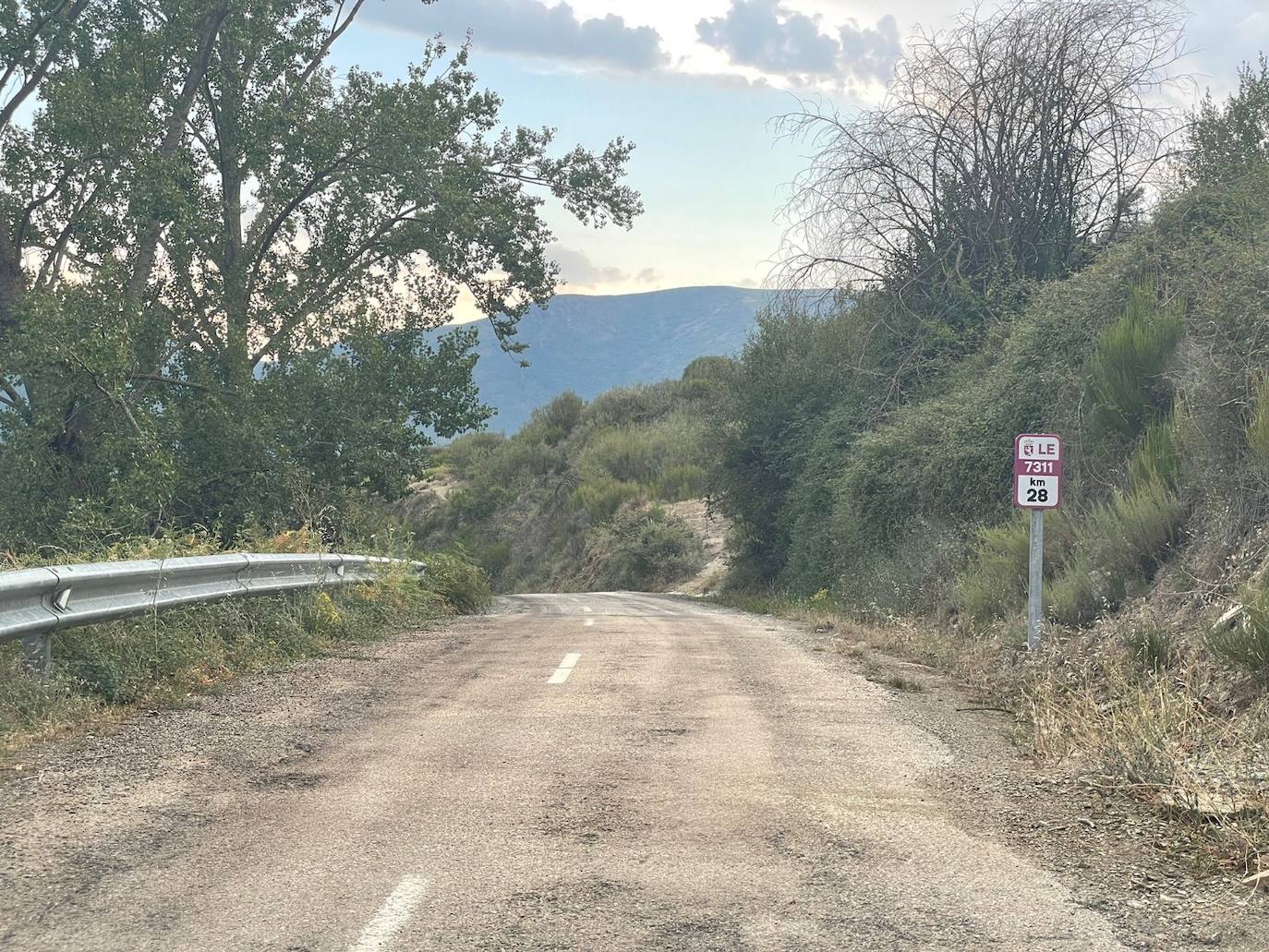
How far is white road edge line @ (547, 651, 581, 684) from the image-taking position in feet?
32.3

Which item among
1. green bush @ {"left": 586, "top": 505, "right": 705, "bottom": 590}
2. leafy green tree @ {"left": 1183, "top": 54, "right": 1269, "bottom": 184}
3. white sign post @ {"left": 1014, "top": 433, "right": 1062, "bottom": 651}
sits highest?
leafy green tree @ {"left": 1183, "top": 54, "right": 1269, "bottom": 184}

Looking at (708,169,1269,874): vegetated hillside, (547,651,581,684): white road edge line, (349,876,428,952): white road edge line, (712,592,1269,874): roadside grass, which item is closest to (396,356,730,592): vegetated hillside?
(708,169,1269,874): vegetated hillside

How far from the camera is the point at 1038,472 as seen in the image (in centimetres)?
1084

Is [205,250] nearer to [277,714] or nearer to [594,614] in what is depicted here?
[594,614]

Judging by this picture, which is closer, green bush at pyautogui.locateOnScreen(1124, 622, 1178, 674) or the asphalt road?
the asphalt road

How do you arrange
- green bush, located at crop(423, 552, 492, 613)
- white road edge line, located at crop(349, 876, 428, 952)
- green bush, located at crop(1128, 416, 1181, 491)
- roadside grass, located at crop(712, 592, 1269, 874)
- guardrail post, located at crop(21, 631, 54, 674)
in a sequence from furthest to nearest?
1. green bush, located at crop(423, 552, 492, 613)
2. green bush, located at crop(1128, 416, 1181, 491)
3. guardrail post, located at crop(21, 631, 54, 674)
4. roadside grass, located at crop(712, 592, 1269, 874)
5. white road edge line, located at crop(349, 876, 428, 952)

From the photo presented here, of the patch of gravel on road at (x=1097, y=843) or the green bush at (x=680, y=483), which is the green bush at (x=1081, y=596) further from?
the green bush at (x=680, y=483)

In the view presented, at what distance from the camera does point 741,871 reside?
15.5ft

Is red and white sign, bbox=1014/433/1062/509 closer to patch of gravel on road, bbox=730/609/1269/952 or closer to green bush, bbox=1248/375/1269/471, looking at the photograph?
green bush, bbox=1248/375/1269/471

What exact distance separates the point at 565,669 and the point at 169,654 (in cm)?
344

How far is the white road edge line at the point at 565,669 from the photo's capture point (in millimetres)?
9836

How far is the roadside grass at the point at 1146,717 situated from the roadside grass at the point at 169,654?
19.5 feet

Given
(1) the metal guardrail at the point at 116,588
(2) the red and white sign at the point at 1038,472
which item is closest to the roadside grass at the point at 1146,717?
(2) the red and white sign at the point at 1038,472

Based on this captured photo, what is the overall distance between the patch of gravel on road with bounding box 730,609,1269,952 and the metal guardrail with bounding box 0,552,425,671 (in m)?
5.48
